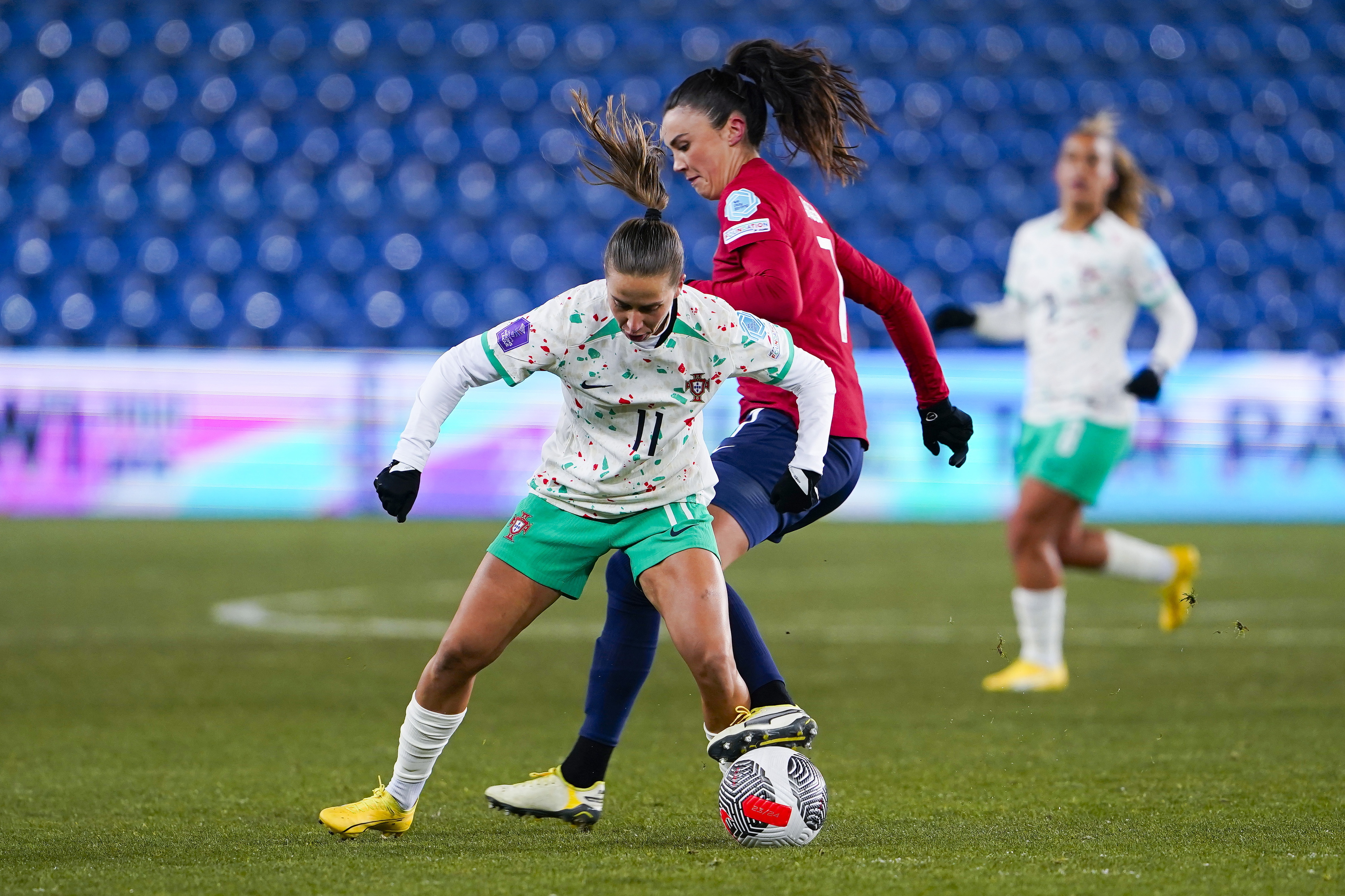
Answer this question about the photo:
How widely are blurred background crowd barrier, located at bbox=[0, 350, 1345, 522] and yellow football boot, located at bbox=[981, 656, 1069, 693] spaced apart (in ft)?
16.7

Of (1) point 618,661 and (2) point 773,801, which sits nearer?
(2) point 773,801

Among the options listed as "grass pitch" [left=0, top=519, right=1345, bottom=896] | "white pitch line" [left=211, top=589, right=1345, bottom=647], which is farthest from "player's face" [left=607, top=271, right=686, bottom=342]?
"white pitch line" [left=211, top=589, right=1345, bottom=647]

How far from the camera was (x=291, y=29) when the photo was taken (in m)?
13.7

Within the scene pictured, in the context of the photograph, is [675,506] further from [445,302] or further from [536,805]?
[445,302]

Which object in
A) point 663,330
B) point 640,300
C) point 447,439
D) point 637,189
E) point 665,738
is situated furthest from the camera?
point 447,439

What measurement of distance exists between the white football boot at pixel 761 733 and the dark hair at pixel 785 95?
1.28m

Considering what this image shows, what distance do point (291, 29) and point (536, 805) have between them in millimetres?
11589

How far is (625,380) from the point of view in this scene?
9.99 feet

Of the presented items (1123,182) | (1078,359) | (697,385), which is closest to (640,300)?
(697,385)

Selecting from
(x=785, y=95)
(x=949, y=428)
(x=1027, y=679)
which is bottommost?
(x=1027, y=679)

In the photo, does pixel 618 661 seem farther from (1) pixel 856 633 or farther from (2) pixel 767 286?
(1) pixel 856 633

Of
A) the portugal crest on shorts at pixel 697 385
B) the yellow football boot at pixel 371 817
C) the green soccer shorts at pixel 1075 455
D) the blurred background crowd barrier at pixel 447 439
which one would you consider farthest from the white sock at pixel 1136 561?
the blurred background crowd barrier at pixel 447 439

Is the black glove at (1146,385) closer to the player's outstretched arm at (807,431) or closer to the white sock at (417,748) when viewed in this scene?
the player's outstretched arm at (807,431)

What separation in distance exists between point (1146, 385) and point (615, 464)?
3.21 meters
